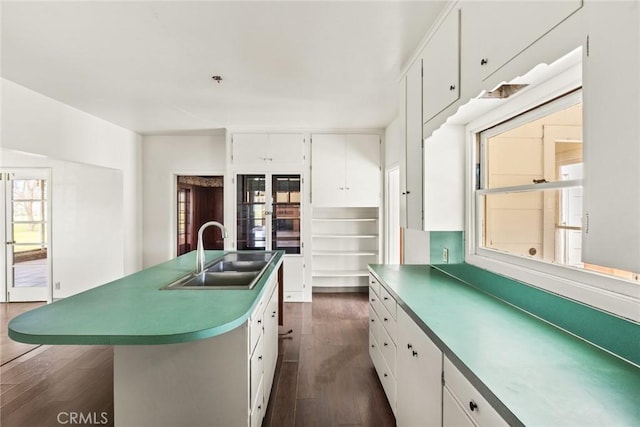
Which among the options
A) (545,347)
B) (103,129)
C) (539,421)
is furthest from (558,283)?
(103,129)

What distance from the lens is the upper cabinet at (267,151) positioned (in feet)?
14.3

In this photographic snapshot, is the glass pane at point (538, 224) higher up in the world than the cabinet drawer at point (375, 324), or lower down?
higher up

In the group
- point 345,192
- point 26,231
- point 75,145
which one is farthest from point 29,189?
point 345,192

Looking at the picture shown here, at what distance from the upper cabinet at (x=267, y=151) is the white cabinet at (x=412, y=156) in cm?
217

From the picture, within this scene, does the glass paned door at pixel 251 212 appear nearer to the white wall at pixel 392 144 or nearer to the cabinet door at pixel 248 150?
the cabinet door at pixel 248 150

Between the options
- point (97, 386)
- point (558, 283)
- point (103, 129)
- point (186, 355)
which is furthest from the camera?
point (103, 129)

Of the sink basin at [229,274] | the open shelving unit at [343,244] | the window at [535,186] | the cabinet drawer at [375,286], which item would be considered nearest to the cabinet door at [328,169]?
the open shelving unit at [343,244]

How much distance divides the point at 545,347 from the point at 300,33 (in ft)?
7.21

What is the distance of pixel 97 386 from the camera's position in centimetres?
227

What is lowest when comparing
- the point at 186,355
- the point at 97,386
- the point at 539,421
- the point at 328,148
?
the point at 97,386

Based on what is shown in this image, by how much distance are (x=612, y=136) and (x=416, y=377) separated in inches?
48.7

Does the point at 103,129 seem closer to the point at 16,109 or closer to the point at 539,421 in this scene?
the point at 16,109

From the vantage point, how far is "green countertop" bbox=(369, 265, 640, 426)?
750 mm

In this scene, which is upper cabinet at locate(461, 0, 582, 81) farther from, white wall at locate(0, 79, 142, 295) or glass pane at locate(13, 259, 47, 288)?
glass pane at locate(13, 259, 47, 288)
